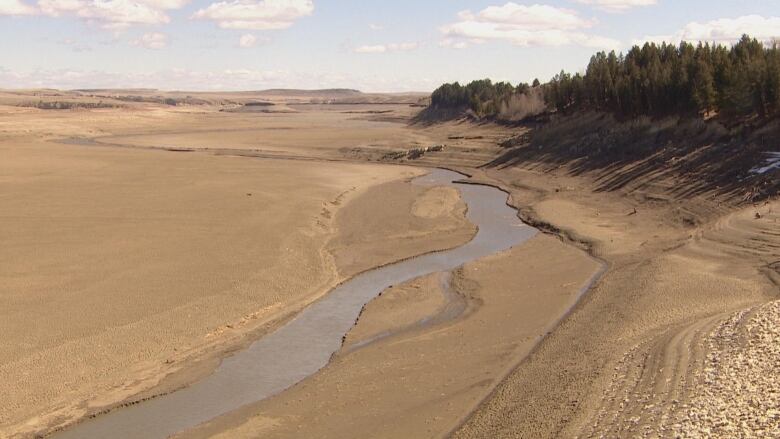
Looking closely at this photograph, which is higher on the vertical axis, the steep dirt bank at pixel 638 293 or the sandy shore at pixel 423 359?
the steep dirt bank at pixel 638 293

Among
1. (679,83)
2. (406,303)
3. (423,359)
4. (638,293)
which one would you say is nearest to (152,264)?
(406,303)

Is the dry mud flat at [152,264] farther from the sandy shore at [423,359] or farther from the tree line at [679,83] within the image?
the tree line at [679,83]

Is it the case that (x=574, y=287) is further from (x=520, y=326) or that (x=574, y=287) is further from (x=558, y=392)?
(x=558, y=392)

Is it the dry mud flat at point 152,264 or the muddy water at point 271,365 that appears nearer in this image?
the muddy water at point 271,365

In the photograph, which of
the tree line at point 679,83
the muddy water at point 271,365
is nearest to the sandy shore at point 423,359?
the muddy water at point 271,365

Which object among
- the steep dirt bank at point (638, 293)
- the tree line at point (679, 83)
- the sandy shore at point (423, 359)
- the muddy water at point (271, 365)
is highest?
the tree line at point (679, 83)

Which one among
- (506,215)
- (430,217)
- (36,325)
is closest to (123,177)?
(430,217)

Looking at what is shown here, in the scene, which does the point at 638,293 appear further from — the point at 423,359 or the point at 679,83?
the point at 679,83
